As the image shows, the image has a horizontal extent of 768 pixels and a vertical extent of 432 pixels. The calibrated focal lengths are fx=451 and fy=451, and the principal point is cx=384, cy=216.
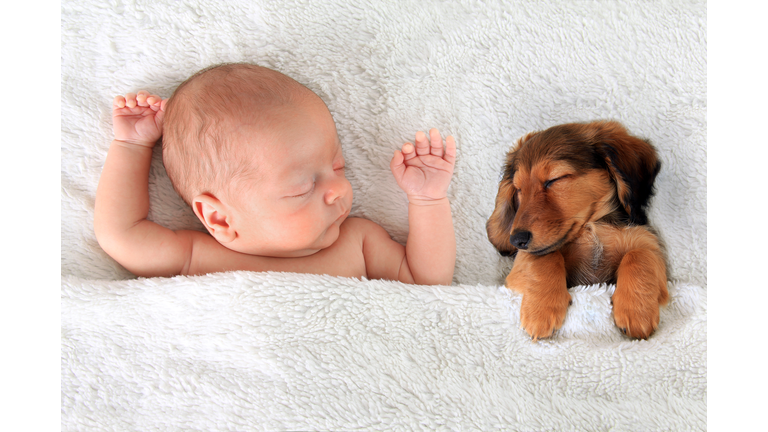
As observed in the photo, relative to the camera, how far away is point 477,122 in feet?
6.70

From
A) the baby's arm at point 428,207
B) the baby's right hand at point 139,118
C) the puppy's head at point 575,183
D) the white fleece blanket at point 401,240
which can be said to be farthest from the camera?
the baby's arm at point 428,207

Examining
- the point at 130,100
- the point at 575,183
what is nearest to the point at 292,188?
the point at 130,100

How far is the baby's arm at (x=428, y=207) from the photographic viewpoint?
1.88 meters

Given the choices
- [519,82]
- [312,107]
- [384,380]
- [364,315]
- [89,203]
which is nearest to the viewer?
[384,380]

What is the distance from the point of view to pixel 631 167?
1681mm

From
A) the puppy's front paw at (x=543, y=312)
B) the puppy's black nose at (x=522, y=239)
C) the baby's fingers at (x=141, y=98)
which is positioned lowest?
the puppy's front paw at (x=543, y=312)

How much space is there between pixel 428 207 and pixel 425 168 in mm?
165

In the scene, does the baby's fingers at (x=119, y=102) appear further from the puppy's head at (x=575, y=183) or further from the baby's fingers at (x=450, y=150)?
the puppy's head at (x=575, y=183)

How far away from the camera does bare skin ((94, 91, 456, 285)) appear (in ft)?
5.39

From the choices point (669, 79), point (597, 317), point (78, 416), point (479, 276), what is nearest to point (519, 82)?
point (669, 79)

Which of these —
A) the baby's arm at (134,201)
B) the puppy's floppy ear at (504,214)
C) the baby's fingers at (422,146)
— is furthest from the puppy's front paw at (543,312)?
the baby's arm at (134,201)

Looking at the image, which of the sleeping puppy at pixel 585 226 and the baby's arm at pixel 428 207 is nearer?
the sleeping puppy at pixel 585 226
